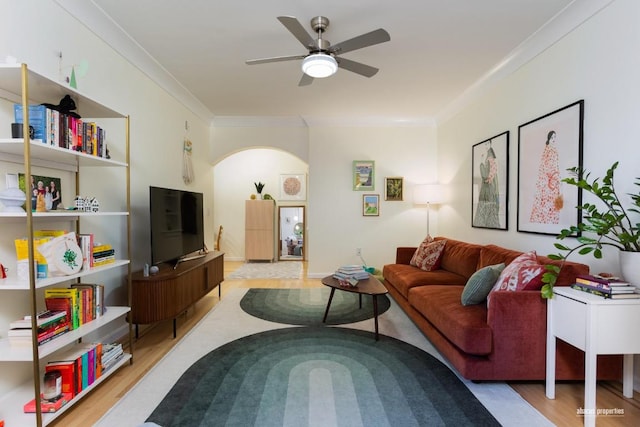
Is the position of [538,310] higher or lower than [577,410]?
higher

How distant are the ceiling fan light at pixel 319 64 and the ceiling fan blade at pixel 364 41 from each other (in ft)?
0.28

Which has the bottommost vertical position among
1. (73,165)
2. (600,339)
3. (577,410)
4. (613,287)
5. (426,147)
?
(577,410)

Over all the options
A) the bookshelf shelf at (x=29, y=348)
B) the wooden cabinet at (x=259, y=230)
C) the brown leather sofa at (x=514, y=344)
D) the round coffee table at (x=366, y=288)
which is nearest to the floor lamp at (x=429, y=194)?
the round coffee table at (x=366, y=288)

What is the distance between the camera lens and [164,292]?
276 centimetres

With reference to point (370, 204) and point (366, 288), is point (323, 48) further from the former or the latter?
point (370, 204)

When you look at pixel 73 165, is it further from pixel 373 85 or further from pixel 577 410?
pixel 577 410

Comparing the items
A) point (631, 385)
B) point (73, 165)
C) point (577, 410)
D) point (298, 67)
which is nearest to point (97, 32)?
point (73, 165)

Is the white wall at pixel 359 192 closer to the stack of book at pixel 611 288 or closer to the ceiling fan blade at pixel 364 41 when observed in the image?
the ceiling fan blade at pixel 364 41

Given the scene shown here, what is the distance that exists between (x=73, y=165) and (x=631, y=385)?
409 centimetres

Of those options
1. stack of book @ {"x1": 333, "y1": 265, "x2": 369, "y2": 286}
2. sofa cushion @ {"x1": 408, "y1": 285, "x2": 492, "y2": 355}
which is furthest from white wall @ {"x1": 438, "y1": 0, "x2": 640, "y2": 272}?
stack of book @ {"x1": 333, "y1": 265, "x2": 369, "y2": 286}

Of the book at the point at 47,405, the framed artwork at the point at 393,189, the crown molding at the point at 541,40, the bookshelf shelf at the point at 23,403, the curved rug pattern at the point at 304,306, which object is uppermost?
the crown molding at the point at 541,40

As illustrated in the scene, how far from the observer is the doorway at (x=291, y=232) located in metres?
7.44

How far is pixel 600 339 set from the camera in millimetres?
1680

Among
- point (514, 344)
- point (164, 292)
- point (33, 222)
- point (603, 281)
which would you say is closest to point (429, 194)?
point (514, 344)
